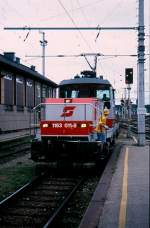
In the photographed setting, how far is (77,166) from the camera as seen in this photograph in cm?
1575

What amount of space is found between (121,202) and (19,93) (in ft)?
123

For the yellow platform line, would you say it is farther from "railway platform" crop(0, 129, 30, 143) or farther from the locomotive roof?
"railway platform" crop(0, 129, 30, 143)

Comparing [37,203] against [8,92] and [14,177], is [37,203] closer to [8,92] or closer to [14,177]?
[14,177]

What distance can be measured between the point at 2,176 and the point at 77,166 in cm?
270

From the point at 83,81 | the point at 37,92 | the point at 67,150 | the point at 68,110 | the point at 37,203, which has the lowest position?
the point at 37,203

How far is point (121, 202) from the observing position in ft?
28.3

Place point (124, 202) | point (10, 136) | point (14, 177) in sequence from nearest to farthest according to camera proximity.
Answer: point (124, 202) < point (14, 177) < point (10, 136)

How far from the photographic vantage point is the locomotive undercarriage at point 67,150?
14117 mm

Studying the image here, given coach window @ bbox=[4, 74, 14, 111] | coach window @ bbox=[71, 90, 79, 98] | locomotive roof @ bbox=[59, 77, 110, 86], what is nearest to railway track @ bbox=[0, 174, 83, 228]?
coach window @ bbox=[71, 90, 79, 98]

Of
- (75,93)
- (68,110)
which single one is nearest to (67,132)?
(68,110)

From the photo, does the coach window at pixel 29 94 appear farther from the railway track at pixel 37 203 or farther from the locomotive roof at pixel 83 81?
the railway track at pixel 37 203

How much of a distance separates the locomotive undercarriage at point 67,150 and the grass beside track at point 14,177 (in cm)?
76

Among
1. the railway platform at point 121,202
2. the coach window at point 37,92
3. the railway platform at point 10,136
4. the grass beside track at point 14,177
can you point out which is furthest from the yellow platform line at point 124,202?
the coach window at point 37,92

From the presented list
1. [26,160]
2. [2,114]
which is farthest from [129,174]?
[2,114]
